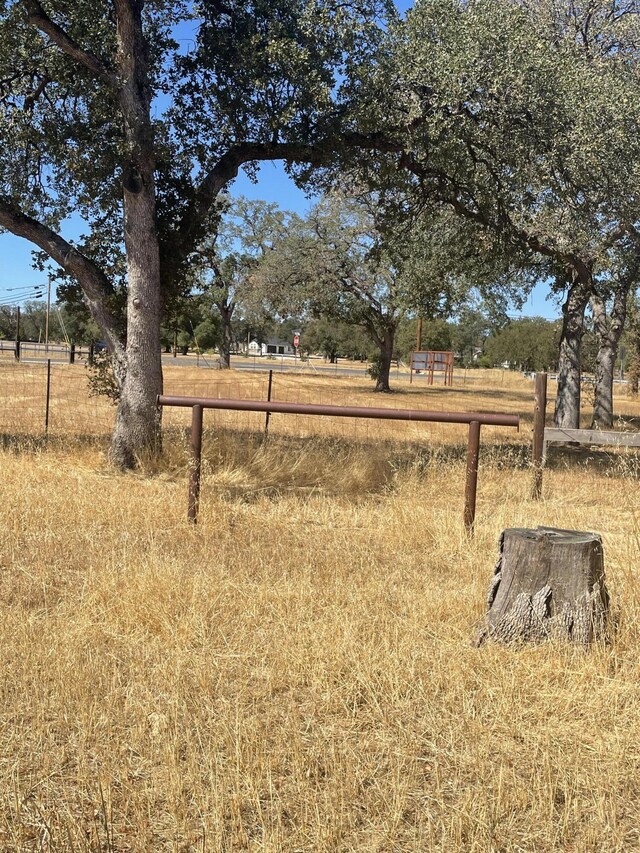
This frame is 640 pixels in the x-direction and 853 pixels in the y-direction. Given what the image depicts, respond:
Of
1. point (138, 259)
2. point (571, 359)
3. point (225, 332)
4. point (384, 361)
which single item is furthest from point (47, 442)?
point (225, 332)

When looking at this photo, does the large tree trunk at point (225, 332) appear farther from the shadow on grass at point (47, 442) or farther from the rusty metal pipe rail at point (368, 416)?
the rusty metal pipe rail at point (368, 416)

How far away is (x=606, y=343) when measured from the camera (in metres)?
19.7

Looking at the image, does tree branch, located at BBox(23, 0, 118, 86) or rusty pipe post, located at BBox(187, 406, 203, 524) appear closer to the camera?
rusty pipe post, located at BBox(187, 406, 203, 524)

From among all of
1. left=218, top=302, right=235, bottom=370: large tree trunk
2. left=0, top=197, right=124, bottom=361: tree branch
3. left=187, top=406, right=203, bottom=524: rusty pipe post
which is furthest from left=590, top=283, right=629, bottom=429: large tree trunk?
left=218, top=302, right=235, bottom=370: large tree trunk

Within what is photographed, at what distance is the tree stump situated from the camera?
157 inches

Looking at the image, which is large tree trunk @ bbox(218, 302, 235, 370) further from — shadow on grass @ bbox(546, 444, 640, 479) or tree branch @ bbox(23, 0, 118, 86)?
tree branch @ bbox(23, 0, 118, 86)

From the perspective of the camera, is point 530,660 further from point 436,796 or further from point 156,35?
point 156,35

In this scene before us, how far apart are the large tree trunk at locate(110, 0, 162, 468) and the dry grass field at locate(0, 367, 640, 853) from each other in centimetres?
244

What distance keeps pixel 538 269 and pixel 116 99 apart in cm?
1167

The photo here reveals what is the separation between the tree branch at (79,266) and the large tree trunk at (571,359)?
1016cm

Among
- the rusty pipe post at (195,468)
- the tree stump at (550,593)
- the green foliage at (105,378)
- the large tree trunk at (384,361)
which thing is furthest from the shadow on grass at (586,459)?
the large tree trunk at (384,361)

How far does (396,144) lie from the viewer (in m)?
10.2

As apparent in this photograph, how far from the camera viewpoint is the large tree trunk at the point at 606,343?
18922mm

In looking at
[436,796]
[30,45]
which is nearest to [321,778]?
[436,796]
